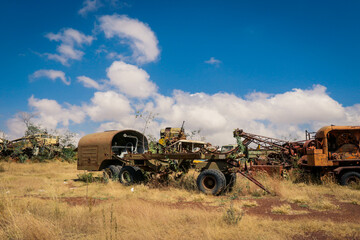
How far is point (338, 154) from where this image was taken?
9992 mm

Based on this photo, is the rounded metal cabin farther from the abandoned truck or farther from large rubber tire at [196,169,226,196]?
large rubber tire at [196,169,226,196]

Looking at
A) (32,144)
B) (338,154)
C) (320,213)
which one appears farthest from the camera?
(32,144)

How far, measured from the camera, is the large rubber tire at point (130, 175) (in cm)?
1092

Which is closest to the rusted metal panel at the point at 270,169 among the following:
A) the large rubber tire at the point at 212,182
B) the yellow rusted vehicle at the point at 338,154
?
the yellow rusted vehicle at the point at 338,154

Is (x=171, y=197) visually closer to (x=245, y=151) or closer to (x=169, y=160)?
(x=169, y=160)

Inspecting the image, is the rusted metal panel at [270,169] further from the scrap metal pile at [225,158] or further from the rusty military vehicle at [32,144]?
the rusty military vehicle at [32,144]

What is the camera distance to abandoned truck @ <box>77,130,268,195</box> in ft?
28.9

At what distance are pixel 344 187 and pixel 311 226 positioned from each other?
577cm

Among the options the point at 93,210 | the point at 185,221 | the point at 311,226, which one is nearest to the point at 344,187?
the point at 311,226

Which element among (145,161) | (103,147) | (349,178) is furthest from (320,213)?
(103,147)

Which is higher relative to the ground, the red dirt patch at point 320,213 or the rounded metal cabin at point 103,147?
the rounded metal cabin at point 103,147

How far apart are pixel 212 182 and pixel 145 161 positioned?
133 inches

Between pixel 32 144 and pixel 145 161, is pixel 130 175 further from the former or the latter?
pixel 32 144

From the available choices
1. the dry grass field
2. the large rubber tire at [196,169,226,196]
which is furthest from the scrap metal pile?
the dry grass field
